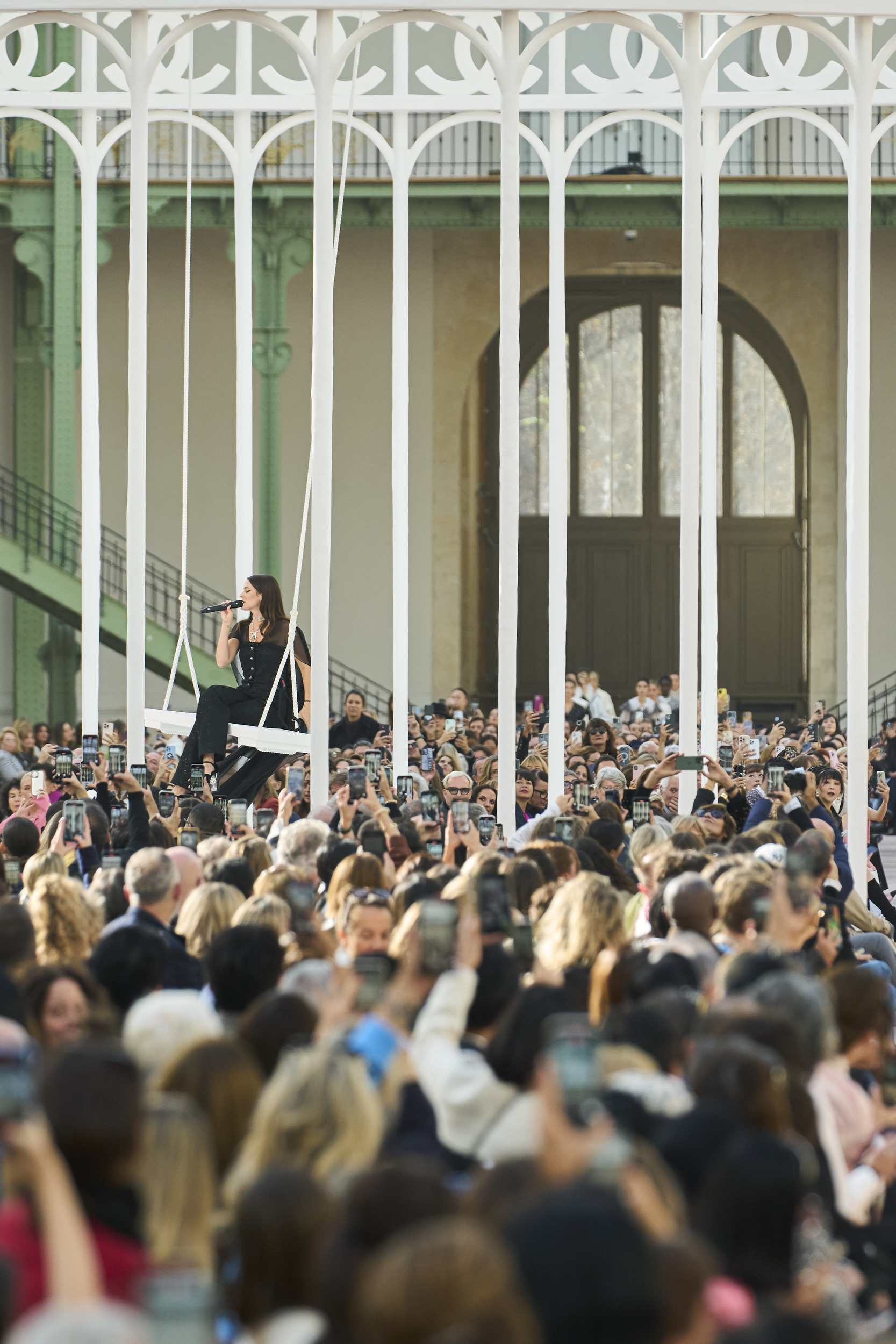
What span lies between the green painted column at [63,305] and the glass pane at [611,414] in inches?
319

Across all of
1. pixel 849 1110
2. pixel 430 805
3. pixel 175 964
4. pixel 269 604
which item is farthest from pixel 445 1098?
pixel 269 604

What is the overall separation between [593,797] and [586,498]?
52.3 ft

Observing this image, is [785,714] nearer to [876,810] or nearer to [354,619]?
[354,619]

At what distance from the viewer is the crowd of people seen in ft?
7.61

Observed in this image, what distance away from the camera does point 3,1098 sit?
2.64 m

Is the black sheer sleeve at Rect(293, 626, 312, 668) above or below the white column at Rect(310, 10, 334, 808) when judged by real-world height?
below

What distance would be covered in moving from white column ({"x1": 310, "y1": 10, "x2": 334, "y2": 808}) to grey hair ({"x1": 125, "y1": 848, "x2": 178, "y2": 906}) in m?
2.89

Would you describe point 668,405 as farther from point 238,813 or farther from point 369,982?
point 369,982

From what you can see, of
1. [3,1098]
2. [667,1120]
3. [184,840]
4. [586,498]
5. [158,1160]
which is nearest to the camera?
[3,1098]

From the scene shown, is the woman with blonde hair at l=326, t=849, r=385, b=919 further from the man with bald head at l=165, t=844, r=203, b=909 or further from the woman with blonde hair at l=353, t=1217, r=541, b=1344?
the woman with blonde hair at l=353, t=1217, r=541, b=1344

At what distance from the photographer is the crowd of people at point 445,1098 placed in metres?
2.32

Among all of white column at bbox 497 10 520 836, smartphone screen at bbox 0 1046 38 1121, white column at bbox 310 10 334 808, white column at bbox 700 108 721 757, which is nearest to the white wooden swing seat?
white column at bbox 310 10 334 808

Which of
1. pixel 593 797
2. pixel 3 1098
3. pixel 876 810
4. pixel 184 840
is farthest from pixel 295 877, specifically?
pixel 876 810

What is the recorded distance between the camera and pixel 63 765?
880cm
